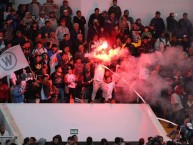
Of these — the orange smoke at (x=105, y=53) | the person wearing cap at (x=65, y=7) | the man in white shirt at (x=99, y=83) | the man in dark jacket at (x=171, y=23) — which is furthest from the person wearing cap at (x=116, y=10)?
the man in white shirt at (x=99, y=83)

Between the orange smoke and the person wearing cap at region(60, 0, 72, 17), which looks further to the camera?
the person wearing cap at region(60, 0, 72, 17)

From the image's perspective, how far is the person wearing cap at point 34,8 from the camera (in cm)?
3102

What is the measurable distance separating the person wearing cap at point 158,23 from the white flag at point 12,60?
20.4 ft

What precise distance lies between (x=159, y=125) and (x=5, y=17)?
7051 mm

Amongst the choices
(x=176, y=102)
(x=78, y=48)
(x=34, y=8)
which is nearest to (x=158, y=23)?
(x=78, y=48)

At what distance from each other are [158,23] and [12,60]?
6905 millimetres

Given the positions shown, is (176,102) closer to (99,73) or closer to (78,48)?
(99,73)

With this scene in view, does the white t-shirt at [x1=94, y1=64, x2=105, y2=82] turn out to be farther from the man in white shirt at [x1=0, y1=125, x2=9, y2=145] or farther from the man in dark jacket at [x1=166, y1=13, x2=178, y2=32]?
the man in dark jacket at [x1=166, y1=13, x2=178, y2=32]

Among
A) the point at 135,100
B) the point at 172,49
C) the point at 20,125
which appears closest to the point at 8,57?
the point at 20,125

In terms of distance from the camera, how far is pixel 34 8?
31062mm

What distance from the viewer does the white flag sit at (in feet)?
88.2

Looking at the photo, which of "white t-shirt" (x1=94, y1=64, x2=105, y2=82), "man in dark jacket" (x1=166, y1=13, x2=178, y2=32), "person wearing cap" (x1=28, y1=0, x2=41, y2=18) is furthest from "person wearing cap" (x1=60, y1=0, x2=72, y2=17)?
"white t-shirt" (x1=94, y1=64, x2=105, y2=82)

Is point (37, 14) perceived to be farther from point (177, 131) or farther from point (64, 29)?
point (177, 131)

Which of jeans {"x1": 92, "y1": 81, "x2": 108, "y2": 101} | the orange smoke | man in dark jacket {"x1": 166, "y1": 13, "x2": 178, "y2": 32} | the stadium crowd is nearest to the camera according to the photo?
the stadium crowd
